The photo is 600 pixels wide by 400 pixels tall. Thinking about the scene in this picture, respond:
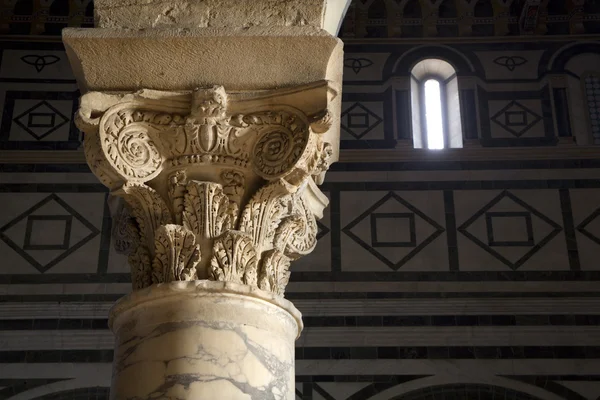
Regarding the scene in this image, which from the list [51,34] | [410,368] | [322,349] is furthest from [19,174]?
[410,368]

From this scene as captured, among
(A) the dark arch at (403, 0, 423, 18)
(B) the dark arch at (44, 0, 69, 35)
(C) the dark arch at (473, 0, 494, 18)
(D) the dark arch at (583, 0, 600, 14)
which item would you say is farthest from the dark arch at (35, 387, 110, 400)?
(D) the dark arch at (583, 0, 600, 14)

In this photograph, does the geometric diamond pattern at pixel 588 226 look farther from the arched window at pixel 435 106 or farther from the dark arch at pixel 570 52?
the dark arch at pixel 570 52

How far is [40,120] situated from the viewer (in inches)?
380

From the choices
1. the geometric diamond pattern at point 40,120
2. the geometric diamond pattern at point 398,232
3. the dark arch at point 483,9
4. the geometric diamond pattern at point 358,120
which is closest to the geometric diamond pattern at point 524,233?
the geometric diamond pattern at point 398,232

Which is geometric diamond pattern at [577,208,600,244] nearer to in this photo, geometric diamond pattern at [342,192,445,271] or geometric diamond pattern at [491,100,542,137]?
geometric diamond pattern at [491,100,542,137]

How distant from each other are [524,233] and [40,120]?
5.06 meters

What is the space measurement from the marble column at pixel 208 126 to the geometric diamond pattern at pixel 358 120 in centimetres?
588

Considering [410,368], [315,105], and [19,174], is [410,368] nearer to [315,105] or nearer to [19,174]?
[19,174]

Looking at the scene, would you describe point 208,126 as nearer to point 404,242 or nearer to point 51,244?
point 404,242

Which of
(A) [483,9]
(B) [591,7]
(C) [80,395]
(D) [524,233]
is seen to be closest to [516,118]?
(D) [524,233]

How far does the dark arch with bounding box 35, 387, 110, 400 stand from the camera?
8102mm

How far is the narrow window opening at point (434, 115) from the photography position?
383 inches

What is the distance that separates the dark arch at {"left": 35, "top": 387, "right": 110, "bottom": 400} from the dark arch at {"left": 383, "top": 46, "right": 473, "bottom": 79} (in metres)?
4.39

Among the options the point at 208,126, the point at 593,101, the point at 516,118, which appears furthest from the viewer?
the point at 593,101
